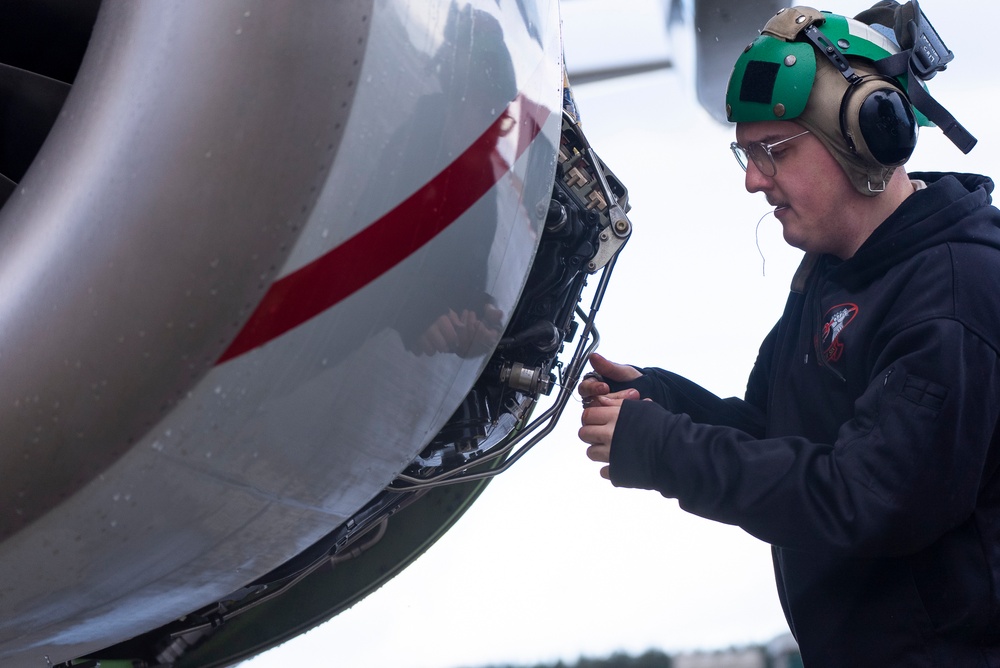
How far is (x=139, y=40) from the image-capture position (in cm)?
156

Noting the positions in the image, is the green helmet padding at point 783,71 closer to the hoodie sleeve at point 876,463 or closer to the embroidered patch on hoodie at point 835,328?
the embroidered patch on hoodie at point 835,328

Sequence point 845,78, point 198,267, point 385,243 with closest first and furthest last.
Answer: point 198,267 → point 385,243 → point 845,78

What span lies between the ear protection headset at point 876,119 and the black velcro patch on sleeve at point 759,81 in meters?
0.12

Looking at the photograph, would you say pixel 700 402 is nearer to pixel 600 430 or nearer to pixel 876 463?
pixel 600 430

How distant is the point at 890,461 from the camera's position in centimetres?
186

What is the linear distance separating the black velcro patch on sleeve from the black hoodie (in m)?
0.36

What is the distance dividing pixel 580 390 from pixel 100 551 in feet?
4.15

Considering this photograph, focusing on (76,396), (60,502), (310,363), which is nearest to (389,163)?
(310,363)

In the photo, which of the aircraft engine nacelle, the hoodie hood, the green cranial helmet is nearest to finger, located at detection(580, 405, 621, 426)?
the aircraft engine nacelle

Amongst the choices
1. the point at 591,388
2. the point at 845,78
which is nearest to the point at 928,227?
the point at 845,78

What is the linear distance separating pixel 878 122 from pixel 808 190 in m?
0.23

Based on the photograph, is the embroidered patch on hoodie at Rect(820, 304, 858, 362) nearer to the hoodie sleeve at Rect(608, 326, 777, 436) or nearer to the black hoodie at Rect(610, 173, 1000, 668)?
the black hoodie at Rect(610, 173, 1000, 668)

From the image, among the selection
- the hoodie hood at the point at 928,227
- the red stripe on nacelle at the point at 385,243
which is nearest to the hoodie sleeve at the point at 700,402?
the hoodie hood at the point at 928,227

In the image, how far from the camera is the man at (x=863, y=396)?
6.10ft
